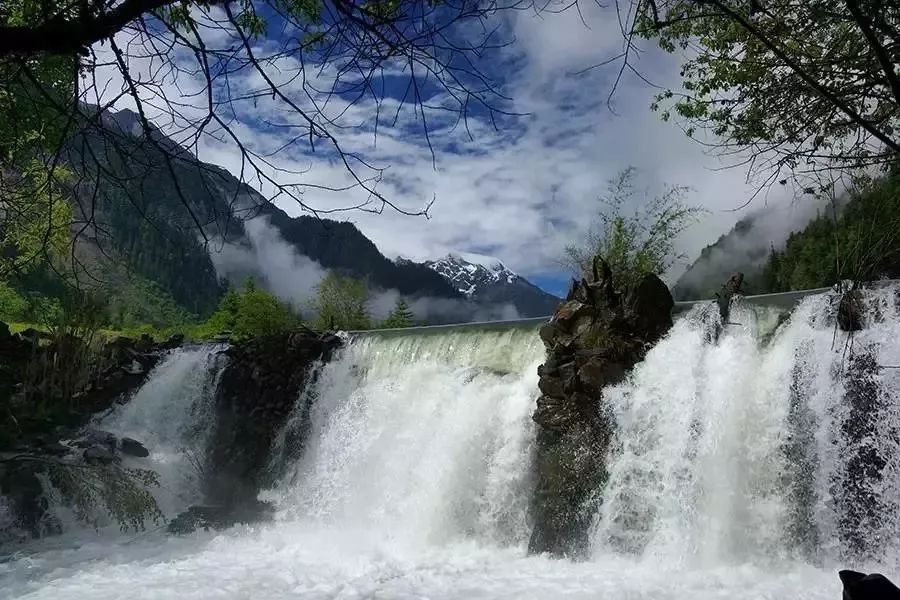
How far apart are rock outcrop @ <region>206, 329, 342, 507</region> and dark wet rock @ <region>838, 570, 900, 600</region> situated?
13.5 meters

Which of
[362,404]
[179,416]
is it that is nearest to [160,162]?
[362,404]

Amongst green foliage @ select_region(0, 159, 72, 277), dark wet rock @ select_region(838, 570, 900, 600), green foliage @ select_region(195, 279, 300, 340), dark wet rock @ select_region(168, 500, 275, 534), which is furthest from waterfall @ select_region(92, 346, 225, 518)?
dark wet rock @ select_region(838, 570, 900, 600)

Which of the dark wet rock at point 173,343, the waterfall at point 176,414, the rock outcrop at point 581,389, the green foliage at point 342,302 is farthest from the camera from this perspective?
the green foliage at point 342,302

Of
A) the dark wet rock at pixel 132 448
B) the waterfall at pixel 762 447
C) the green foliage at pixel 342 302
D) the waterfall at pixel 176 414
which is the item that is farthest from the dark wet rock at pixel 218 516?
the green foliage at pixel 342 302

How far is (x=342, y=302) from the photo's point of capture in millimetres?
35312

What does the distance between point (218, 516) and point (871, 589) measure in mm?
12069

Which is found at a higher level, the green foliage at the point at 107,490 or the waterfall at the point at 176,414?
the green foliage at the point at 107,490

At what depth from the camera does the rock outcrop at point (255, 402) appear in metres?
14.2

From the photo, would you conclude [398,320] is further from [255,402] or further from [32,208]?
[32,208]

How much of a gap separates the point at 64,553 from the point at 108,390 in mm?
7366

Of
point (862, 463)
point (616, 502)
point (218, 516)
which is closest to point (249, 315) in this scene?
point (218, 516)

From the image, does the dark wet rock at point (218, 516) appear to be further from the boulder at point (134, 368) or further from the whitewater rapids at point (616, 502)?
the boulder at point (134, 368)

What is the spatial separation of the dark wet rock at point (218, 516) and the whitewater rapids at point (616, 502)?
17.3 inches

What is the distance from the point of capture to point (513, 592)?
7047mm
